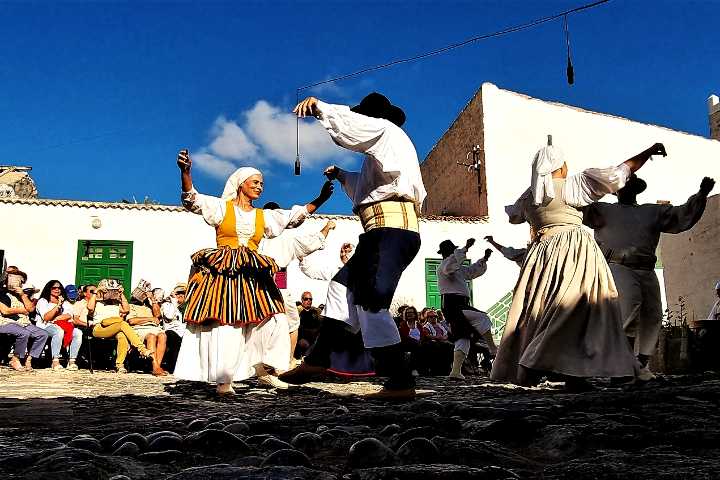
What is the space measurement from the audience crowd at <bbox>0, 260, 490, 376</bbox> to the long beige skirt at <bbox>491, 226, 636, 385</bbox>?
4.93 m

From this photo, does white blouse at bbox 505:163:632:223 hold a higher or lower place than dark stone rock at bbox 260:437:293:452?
higher

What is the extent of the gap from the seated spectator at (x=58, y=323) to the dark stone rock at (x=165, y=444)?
25.5ft

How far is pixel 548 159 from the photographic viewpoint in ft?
14.8

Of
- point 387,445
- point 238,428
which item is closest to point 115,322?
point 238,428

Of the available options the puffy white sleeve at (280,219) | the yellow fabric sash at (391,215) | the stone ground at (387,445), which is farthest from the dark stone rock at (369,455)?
the puffy white sleeve at (280,219)

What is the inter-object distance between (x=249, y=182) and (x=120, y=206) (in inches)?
501

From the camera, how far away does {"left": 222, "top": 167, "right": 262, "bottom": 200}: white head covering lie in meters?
5.32

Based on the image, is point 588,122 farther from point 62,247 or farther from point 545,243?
point 545,243

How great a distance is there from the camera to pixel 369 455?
5.18 feet

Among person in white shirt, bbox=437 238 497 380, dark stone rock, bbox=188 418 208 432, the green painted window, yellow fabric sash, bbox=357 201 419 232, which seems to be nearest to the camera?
dark stone rock, bbox=188 418 208 432

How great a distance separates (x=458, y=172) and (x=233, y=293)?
17.0 m

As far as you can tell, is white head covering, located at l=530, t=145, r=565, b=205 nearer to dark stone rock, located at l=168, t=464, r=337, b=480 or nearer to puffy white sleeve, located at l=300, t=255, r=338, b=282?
dark stone rock, located at l=168, t=464, r=337, b=480

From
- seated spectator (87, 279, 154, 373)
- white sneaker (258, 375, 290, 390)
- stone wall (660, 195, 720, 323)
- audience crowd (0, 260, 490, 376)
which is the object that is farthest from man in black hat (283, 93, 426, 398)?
stone wall (660, 195, 720, 323)

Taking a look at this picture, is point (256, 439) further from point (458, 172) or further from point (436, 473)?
point (458, 172)
